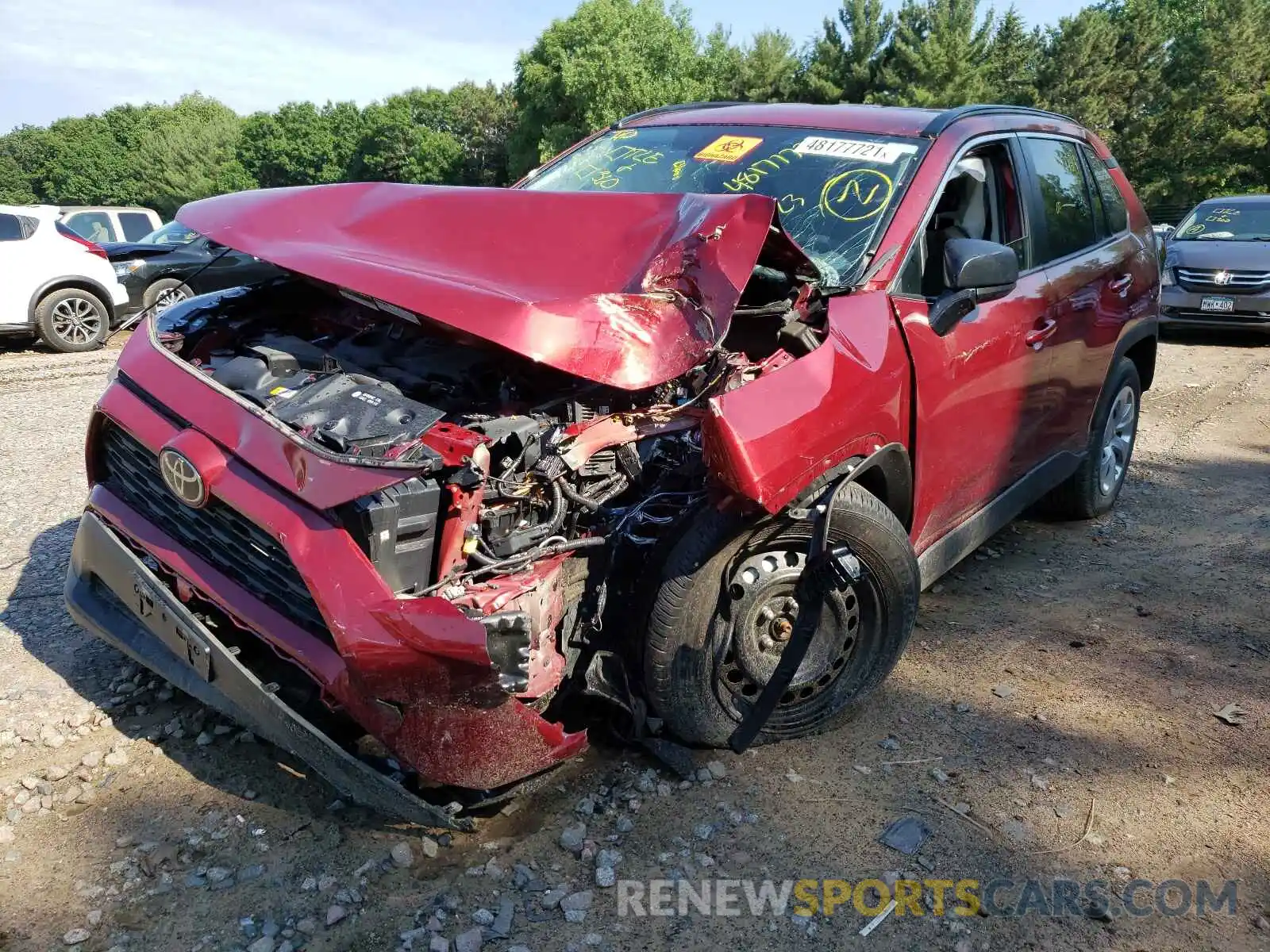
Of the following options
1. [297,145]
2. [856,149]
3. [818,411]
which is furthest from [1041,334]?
[297,145]

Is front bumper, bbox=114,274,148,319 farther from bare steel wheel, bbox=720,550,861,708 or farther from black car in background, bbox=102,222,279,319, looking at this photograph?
bare steel wheel, bbox=720,550,861,708

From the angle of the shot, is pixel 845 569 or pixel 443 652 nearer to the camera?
pixel 443 652

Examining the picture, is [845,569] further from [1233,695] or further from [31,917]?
[31,917]

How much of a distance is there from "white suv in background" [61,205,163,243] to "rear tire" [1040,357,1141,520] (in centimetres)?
1294

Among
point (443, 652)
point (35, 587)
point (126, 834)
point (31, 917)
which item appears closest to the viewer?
point (443, 652)

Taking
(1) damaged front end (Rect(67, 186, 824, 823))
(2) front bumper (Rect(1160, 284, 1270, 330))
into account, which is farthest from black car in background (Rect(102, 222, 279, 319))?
(2) front bumper (Rect(1160, 284, 1270, 330))

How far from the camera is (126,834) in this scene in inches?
96.3

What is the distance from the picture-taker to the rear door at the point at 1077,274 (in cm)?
384

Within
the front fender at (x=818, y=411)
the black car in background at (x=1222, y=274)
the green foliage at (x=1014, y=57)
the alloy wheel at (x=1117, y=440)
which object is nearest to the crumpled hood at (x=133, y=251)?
the front fender at (x=818, y=411)

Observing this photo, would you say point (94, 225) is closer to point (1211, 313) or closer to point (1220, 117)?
point (1211, 313)

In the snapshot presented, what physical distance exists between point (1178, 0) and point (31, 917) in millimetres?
65193

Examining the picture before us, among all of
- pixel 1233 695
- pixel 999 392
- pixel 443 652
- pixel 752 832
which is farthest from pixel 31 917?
pixel 1233 695

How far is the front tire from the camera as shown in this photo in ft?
8.25

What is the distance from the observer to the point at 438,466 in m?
2.17
